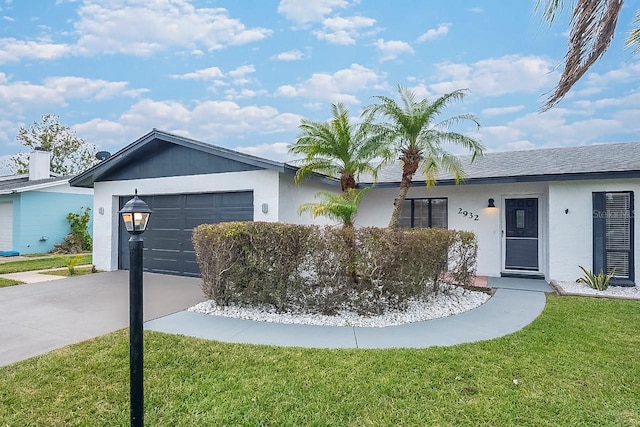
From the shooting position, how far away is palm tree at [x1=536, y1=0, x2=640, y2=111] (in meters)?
3.25

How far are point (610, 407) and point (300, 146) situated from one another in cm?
774

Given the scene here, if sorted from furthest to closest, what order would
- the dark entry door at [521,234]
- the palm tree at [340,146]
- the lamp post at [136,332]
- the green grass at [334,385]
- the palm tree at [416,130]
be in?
the dark entry door at [521,234]
the palm tree at [340,146]
the palm tree at [416,130]
the green grass at [334,385]
the lamp post at [136,332]

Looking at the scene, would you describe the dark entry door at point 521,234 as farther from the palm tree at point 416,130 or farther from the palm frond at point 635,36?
the palm frond at point 635,36

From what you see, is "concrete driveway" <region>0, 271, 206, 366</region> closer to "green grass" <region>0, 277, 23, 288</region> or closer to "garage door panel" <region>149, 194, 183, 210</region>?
"green grass" <region>0, 277, 23, 288</region>

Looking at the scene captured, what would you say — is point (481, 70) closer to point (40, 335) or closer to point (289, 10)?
point (289, 10)

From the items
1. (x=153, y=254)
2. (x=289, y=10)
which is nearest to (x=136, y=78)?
(x=289, y=10)

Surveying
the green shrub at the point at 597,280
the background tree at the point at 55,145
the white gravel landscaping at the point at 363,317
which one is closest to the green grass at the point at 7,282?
the white gravel landscaping at the point at 363,317

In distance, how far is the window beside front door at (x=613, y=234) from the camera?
8469mm

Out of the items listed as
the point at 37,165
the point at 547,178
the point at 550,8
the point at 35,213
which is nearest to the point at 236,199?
the point at 550,8

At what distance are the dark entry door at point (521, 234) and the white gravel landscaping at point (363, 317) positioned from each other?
13.7 ft

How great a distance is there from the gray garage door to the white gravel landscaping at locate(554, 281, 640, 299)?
8161 millimetres

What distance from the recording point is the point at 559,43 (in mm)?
3711

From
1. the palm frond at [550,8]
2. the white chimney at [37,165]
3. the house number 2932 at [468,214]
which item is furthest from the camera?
the white chimney at [37,165]

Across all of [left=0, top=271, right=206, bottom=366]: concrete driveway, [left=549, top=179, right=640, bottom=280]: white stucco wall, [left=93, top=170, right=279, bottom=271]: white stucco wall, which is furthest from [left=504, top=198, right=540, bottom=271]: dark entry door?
[left=0, top=271, right=206, bottom=366]: concrete driveway
